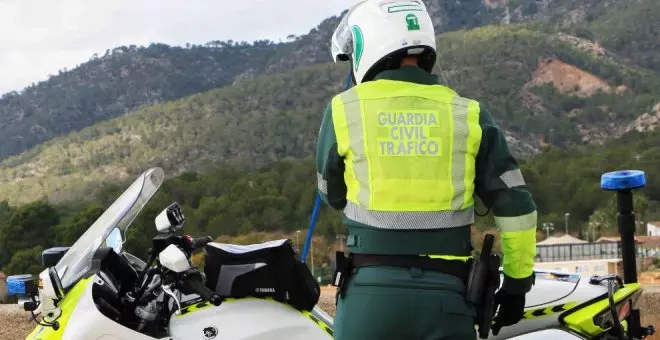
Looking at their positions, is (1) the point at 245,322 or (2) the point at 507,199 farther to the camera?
(1) the point at 245,322

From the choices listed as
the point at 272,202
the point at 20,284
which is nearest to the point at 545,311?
the point at 20,284

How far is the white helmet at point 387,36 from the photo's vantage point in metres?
2.72

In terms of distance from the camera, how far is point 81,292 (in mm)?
3291

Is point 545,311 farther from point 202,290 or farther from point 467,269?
point 202,290

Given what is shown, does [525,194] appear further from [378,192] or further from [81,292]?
[81,292]

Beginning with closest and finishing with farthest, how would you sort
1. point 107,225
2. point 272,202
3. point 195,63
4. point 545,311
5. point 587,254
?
point 545,311, point 107,225, point 587,254, point 272,202, point 195,63

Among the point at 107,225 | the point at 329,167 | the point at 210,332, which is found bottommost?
the point at 210,332

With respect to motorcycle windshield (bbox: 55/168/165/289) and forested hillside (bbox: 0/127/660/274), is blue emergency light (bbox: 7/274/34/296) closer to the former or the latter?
motorcycle windshield (bbox: 55/168/165/289)

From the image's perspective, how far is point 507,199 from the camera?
259 centimetres

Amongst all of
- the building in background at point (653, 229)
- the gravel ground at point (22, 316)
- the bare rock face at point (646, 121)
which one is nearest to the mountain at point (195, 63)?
the bare rock face at point (646, 121)

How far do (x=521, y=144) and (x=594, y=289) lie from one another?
288 ft

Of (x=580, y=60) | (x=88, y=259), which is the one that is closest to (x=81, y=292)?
(x=88, y=259)

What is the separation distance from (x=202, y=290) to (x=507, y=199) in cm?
123

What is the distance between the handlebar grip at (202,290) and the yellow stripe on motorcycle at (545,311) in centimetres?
119
